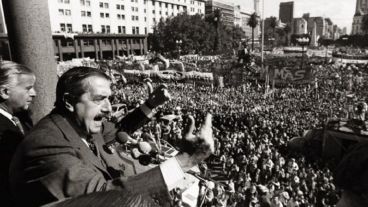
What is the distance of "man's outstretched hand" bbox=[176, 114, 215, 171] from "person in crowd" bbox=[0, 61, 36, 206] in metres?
1.07

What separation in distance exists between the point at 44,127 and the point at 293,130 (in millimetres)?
16086

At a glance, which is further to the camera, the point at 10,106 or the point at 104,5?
the point at 104,5

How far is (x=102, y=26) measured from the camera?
66.1 m

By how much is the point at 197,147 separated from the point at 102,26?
68.4 m

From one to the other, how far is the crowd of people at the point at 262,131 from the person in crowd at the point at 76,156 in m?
0.19

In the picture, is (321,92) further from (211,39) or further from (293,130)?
(211,39)

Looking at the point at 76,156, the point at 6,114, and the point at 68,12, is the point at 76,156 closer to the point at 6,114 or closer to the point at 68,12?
the point at 6,114

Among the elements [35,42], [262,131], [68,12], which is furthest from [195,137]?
[68,12]

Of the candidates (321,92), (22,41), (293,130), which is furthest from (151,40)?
(22,41)

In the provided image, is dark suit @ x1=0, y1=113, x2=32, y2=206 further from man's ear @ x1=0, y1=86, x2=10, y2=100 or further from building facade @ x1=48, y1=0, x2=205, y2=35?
building facade @ x1=48, y1=0, x2=205, y2=35

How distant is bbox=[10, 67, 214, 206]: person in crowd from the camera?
52.2 inches

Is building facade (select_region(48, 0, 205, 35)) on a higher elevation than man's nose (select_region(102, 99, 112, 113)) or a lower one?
higher

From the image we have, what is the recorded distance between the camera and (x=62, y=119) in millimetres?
1682

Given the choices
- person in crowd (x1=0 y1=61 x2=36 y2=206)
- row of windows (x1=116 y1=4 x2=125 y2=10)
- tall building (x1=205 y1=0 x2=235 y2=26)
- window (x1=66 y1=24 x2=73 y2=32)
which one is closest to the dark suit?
person in crowd (x1=0 y1=61 x2=36 y2=206)
